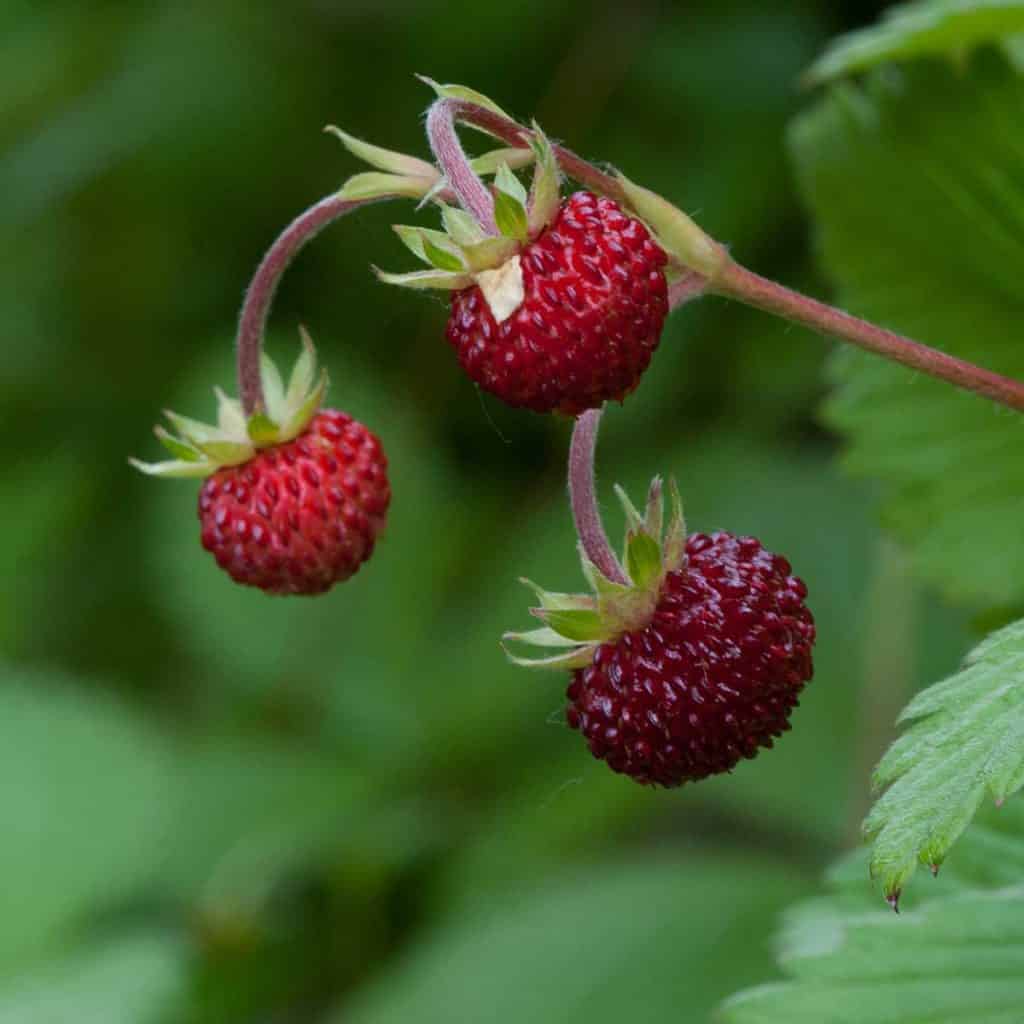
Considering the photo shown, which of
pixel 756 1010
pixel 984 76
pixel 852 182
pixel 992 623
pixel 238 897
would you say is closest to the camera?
pixel 756 1010

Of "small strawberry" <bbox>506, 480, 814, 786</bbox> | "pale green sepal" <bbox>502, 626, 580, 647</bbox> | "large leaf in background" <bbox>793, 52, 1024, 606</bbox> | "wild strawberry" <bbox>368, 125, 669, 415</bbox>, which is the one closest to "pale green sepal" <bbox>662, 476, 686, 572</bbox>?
"small strawberry" <bbox>506, 480, 814, 786</bbox>

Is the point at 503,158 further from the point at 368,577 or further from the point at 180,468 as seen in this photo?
the point at 368,577

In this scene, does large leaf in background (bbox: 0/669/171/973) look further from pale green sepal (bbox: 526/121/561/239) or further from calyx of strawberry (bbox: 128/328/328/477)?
pale green sepal (bbox: 526/121/561/239)

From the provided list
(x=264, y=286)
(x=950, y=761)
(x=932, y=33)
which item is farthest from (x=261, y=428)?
(x=932, y=33)

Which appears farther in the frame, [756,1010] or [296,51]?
[296,51]

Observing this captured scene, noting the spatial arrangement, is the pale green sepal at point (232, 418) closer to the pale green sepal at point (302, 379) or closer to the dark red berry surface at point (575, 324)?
the pale green sepal at point (302, 379)

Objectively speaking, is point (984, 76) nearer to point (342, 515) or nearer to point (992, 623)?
point (992, 623)

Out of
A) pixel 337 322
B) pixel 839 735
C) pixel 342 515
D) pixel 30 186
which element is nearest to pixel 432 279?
pixel 342 515
